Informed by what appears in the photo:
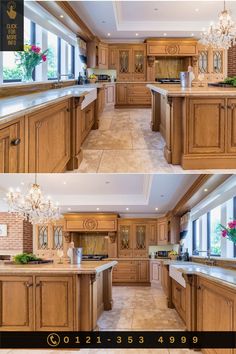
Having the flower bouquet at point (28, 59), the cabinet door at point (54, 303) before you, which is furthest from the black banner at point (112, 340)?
the flower bouquet at point (28, 59)

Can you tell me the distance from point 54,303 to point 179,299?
2.17 meters

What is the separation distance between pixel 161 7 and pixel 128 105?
358 cm

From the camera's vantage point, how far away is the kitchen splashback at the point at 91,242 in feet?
34.2

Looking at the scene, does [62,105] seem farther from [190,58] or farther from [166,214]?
[190,58]

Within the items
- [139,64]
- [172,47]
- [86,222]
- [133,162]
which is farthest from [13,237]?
[172,47]

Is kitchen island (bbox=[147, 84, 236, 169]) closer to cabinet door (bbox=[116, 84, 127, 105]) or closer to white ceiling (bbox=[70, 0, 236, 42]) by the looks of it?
white ceiling (bbox=[70, 0, 236, 42])

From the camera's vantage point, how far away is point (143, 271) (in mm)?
10312

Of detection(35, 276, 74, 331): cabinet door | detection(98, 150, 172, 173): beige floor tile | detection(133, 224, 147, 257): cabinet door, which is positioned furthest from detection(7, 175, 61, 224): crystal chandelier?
detection(133, 224, 147, 257): cabinet door

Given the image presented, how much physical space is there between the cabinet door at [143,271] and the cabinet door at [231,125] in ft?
19.7

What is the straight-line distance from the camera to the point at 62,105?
3965mm

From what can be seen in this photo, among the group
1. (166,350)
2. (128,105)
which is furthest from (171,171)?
(128,105)

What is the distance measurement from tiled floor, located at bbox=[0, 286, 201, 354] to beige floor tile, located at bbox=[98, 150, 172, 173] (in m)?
1.55

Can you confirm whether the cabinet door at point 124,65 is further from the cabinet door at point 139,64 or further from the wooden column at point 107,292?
the wooden column at point 107,292

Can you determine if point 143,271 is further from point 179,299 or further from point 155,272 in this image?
point 179,299
